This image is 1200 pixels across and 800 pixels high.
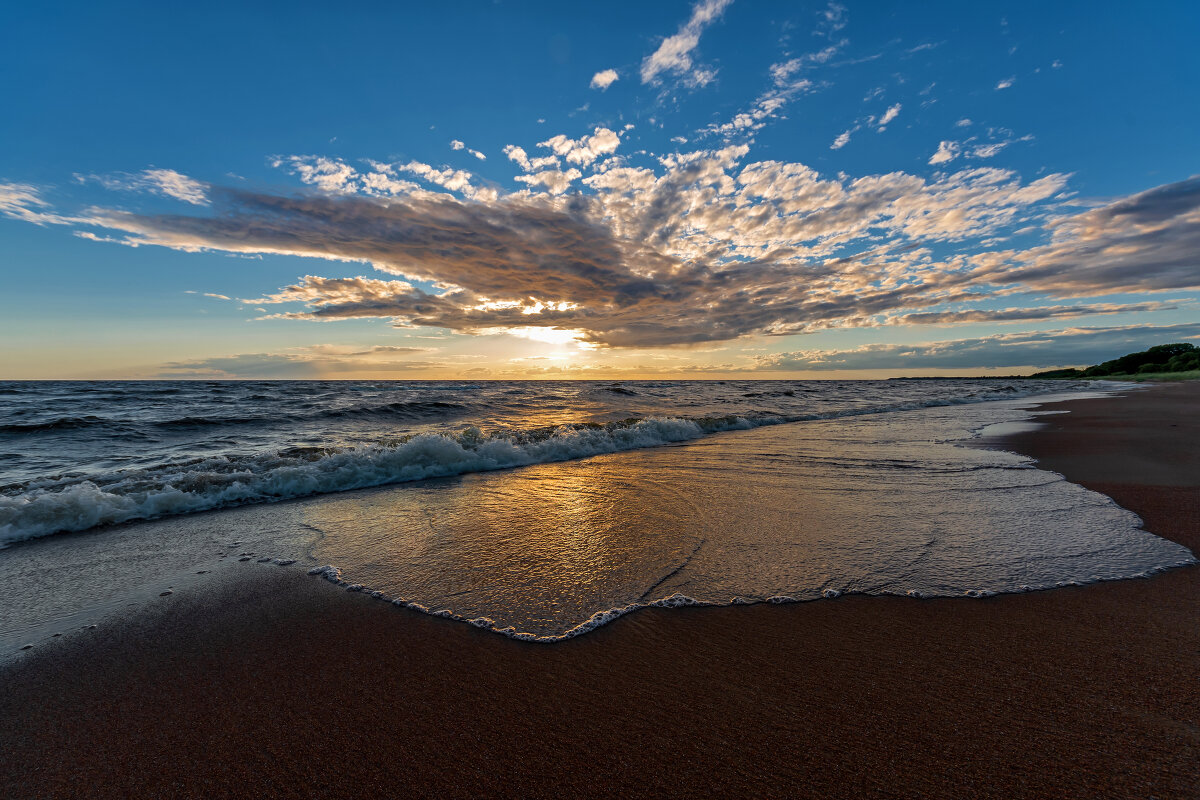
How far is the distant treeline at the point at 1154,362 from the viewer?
60.2 metres

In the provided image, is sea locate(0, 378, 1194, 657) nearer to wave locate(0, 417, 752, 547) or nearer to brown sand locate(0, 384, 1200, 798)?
wave locate(0, 417, 752, 547)

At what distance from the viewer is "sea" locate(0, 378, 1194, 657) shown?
3.89 m

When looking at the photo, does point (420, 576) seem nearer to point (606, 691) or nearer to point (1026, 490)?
point (606, 691)

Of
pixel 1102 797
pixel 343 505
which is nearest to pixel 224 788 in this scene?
pixel 1102 797

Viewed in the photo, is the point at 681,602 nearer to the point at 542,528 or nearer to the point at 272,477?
the point at 542,528

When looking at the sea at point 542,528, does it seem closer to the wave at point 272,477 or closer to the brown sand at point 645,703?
the wave at point 272,477

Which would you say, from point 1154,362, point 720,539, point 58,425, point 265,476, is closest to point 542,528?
point 720,539

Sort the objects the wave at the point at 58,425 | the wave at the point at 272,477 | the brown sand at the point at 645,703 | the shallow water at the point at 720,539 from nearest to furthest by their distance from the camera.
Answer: the brown sand at the point at 645,703, the shallow water at the point at 720,539, the wave at the point at 272,477, the wave at the point at 58,425

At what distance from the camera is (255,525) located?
6102 mm

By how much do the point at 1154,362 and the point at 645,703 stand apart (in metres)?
101

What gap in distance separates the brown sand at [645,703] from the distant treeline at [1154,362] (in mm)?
86078

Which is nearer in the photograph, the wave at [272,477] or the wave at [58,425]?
the wave at [272,477]

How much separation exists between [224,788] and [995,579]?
17.0ft

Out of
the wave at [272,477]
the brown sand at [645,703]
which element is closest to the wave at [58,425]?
the wave at [272,477]
